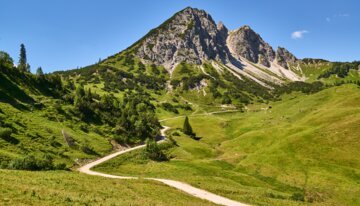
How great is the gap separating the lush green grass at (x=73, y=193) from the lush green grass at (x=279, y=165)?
1381 centimetres

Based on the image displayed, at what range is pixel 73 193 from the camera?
33875 mm

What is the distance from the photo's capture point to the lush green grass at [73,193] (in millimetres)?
28494

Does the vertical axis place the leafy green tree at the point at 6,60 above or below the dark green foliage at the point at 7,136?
above

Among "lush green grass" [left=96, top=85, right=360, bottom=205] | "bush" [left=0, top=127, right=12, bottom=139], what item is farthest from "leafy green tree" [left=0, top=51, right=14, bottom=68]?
"lush green grass" [left=96, top=85, right=360, bottom=205]

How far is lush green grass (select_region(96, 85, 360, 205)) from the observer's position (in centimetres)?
6266

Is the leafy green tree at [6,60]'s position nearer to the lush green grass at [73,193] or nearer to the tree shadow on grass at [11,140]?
the tree shadow on grass at [11,140]

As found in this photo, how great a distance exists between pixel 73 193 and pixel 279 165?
63878mm

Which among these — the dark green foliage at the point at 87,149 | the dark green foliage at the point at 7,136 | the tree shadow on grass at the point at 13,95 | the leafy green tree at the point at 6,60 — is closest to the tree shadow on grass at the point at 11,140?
the dark green foliage at the point at 7,136

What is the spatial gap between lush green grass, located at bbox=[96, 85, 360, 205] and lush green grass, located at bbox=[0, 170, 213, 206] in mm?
13809

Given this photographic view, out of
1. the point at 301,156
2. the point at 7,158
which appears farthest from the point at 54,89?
the point at 301,156

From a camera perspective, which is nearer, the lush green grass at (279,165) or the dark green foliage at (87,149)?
the lush green grass at (279,165)

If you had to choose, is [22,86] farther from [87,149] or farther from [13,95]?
[87,149]

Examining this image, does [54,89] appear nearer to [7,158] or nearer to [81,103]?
[81,103]

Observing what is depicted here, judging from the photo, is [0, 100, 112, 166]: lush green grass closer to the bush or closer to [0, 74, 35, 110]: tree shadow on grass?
the bush
